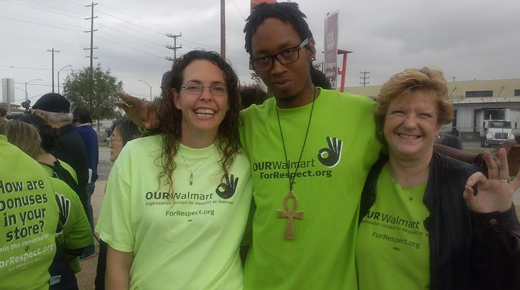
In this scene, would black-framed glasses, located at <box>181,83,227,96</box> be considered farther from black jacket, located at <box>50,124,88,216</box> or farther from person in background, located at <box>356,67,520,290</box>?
black jacket, located at <box>50,124,88,216</box>

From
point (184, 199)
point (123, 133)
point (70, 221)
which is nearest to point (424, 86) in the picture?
point (184, 199)

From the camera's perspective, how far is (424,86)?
2.14m

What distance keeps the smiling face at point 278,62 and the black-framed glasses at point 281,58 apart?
2 centimetres

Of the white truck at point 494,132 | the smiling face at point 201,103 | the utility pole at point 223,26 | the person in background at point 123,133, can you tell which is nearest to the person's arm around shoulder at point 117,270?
the smiling face at point 201,103

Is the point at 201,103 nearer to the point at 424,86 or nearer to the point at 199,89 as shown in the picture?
the point at 199,89

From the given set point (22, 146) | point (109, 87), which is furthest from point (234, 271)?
point (109, 87)

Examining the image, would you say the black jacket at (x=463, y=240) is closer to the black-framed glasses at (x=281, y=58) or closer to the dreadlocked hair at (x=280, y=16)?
the black-framed glasses at (x=281, y=58)

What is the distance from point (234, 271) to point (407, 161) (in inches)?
42.1

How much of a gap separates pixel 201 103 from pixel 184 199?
0.52 m

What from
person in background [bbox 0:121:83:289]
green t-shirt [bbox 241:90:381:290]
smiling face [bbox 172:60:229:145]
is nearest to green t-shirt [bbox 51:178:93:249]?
person in background [bbox 0:121:83:289]

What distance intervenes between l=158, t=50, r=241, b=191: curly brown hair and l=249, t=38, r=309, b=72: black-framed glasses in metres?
0.20

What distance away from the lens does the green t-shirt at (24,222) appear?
1.99m

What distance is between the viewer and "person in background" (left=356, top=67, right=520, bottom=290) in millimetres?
1894

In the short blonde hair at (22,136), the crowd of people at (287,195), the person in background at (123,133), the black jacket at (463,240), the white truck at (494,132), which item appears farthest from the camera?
the white truck at (494,132)
